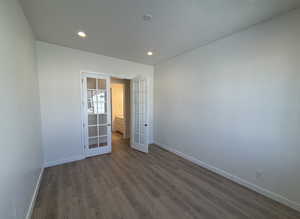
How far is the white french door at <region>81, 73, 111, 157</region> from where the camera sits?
11.3 feet

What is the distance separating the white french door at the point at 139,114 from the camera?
3916mm

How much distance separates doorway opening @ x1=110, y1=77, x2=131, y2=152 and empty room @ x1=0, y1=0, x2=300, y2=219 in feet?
3.34

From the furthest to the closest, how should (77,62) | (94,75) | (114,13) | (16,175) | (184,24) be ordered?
(94,75)
(77,62)
(184,24)
(114,13)
(16,175)

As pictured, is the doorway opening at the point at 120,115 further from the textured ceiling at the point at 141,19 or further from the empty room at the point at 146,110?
the textured ceiling at the point at 141,19

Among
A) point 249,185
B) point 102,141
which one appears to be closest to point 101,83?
point 102,141

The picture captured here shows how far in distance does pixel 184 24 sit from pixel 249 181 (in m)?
3.09

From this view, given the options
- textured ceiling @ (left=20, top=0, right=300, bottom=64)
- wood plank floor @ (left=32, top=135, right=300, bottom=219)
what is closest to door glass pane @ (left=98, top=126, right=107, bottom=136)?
wood plank floor @ (left=32, top=135, right=300, bottom=219)

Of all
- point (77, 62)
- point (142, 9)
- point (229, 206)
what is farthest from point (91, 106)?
point (229, 206)

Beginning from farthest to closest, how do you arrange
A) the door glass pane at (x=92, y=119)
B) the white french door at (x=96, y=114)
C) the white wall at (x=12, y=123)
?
the door glass pane at (x=92, y=119)
the white french door at (x=96, y=114)
the white wall at (x=12, y=123)

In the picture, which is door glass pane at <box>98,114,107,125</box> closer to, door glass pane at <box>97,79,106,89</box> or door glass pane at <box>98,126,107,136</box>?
door glass pane at <box>98,126,107,136</box>

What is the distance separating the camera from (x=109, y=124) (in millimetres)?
3826

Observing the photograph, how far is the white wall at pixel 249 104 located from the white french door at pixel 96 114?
7.48ft

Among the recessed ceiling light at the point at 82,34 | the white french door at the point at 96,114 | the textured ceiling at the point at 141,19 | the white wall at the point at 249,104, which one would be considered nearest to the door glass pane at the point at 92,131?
the white french door at the point at 96,114

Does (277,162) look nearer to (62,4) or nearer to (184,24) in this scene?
(184,24)
